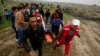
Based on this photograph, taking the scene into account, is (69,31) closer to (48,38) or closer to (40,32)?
(48,38)

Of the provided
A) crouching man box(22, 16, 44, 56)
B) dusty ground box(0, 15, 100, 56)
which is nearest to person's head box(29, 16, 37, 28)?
crouching man box(22, 16, 44, 56)

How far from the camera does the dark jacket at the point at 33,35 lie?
25.3 ft

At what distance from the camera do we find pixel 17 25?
12.9 meters

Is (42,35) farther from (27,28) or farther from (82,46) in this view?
(82,46)

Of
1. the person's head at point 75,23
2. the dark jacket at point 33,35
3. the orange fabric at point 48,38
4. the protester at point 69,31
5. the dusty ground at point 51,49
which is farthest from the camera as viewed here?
the dusty ground at point 51,49

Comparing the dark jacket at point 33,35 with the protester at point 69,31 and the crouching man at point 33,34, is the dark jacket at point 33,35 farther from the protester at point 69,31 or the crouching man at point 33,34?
the protester at point 69,31

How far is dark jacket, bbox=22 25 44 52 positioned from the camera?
303 inches

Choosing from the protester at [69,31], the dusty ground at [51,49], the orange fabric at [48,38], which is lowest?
the dusty ground at [51,49]

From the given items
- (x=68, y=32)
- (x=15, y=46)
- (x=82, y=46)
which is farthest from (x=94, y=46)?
(x=68, y=32)

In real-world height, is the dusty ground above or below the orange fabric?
below

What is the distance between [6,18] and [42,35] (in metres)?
Answer: 18.2

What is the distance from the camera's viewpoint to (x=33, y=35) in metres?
8.07

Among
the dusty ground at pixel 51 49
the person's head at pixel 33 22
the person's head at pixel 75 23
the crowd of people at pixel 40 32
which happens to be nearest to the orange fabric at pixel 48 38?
the crowd of people at pixel 40 32

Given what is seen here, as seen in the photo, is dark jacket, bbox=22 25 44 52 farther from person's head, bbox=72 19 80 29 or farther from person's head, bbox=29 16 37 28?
person's head, bbox=72 19 80 29
